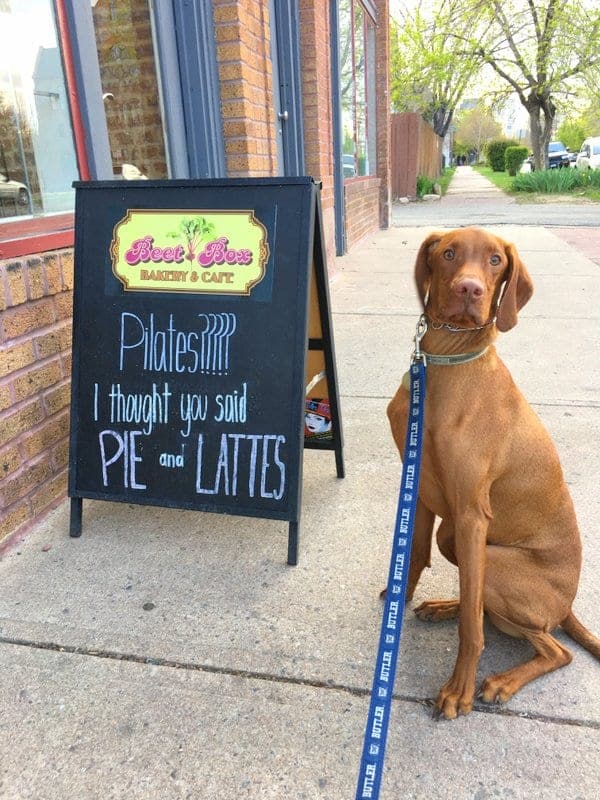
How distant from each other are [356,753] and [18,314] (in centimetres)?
210

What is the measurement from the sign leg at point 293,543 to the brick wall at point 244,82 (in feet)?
10.2

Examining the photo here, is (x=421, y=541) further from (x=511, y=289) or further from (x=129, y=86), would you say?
(x=129, y=86)

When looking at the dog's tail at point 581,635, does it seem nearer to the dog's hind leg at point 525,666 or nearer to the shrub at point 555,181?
the dog's hind leg at point 525,666

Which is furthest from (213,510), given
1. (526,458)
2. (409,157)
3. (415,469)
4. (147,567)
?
(409,157)

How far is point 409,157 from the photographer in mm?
23047

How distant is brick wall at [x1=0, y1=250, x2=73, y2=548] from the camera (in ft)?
8.53

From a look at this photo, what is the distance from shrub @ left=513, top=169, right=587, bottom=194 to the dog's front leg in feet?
73.5

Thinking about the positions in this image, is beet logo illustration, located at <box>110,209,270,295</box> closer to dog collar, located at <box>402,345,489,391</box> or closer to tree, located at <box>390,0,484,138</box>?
dog collar, located at <box>402,345,489,391</box>

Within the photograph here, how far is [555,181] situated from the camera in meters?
21.3

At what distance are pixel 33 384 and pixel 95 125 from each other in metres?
1.41

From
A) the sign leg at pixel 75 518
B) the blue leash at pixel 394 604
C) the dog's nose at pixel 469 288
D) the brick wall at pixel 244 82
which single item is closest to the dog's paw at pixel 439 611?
the blue leash at pixel 394 604

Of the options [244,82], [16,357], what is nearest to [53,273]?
[16,357]

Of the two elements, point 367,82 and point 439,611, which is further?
point 367,82

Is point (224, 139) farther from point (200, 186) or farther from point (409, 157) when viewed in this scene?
point (409, 157)
